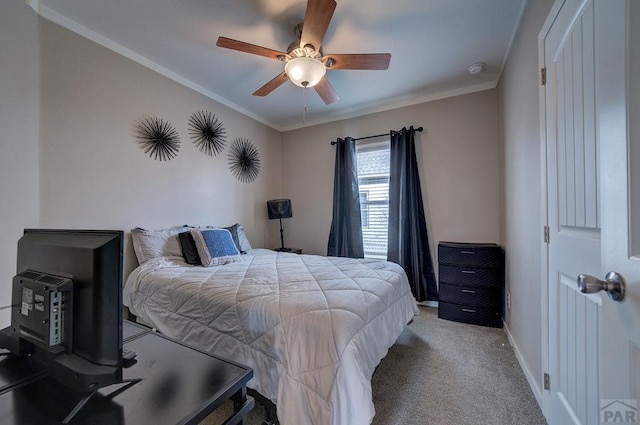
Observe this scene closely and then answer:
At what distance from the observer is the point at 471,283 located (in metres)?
2.69

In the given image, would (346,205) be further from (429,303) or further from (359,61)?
(359,61)

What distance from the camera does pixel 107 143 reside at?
2.26 meters

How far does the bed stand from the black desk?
0.48 m

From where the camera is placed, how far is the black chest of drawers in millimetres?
2607

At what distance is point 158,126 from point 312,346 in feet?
8.69

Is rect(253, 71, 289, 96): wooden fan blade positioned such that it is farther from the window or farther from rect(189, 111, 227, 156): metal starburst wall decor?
the window

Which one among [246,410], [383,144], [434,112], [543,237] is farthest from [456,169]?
[246,410]

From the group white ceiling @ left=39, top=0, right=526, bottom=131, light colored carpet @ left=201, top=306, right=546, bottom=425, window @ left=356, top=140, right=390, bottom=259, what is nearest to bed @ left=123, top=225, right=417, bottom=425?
light colored carpet @ left=201, top=306, right=546, bottom=425

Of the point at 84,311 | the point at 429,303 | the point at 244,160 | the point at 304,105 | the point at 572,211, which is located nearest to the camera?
the point at 84,311

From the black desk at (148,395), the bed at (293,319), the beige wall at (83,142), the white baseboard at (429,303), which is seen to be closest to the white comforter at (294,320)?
the bed at (293,319)

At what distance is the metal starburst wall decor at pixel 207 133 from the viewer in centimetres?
299

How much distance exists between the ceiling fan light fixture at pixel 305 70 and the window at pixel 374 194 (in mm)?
1761

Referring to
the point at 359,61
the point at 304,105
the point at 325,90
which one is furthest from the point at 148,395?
the point at 304,105

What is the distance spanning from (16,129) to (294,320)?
2248mm
